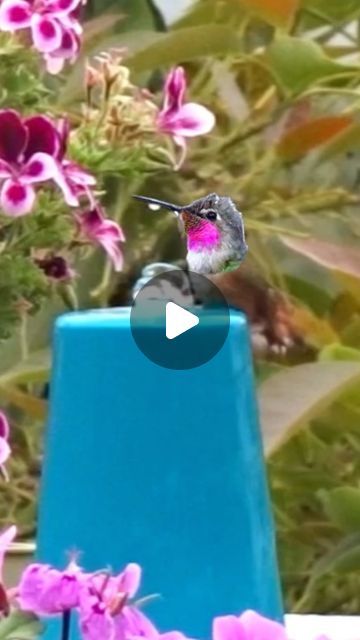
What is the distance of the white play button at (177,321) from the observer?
0.46 metres

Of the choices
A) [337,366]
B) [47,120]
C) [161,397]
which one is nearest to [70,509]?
[161,397]

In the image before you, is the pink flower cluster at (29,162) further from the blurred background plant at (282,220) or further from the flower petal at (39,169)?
the blurred background plant at (282,220)

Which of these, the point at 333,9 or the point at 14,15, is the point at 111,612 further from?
the point at 333,9

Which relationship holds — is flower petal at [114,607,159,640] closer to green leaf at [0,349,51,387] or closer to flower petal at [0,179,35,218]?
flower petal at [0,179,35,218]

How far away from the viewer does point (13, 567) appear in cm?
68

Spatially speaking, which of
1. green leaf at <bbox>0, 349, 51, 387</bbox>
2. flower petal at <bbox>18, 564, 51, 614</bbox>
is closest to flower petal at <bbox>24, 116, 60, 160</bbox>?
flower petal at <bbox>18, 564, 51, 614</bbox>

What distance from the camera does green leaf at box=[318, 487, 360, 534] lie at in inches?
29.2

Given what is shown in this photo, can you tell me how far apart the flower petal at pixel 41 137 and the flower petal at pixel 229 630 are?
22 cm

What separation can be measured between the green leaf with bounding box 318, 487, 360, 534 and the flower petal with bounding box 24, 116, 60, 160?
36 cm

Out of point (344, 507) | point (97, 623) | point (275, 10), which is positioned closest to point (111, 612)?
point (97, 623)

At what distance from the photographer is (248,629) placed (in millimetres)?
378

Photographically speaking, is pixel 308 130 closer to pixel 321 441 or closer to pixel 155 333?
pixel 321 441

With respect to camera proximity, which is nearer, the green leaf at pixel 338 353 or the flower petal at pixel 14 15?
the flower petal at pixel 14 15

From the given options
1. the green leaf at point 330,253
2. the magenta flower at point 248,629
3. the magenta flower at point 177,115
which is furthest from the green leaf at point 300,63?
the magenta flower at point 248,629
